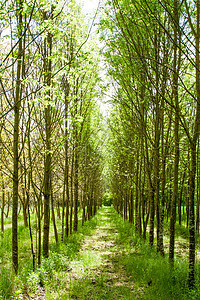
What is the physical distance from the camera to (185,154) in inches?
540

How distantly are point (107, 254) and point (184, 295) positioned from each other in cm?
502

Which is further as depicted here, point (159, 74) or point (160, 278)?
point (159, 74)

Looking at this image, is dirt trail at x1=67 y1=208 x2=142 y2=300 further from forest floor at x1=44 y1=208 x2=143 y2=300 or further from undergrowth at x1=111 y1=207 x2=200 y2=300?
undergrowth at x1=111 y1=207 x2=200 y2=300

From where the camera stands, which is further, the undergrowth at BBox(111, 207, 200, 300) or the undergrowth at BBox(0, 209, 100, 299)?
the undergrowth at BBox(111, 207, 200, 300)

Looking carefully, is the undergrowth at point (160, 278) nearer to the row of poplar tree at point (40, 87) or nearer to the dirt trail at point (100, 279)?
the dirt trail at point (100, 279)

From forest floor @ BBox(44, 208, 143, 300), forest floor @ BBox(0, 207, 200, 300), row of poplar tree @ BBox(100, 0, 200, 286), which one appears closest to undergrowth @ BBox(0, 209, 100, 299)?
forest floor @ BBox(0, 207, 200, 300)

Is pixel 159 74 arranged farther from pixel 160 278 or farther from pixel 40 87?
pixel 160 278


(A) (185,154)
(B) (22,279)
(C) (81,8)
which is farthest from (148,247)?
(C) (81,8)

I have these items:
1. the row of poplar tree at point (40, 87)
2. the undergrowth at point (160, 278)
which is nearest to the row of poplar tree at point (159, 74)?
the undergrowth at point (160, 278)

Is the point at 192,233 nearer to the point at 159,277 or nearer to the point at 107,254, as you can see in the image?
the point at 159,277

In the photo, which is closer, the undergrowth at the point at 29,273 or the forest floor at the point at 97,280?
the undergrowth at the point at 29,273

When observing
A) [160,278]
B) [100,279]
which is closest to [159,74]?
[160,278]

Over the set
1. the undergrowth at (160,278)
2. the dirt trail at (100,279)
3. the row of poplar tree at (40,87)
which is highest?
the row of poplar tree at (40,87)

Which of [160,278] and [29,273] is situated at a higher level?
[29,273]
